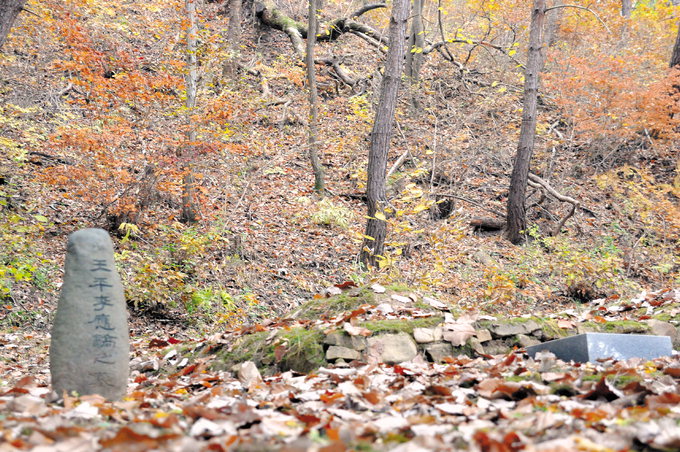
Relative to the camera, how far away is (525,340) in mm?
5355

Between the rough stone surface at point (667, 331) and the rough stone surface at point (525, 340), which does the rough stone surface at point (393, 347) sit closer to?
the rough stone surface at point (525, 340)

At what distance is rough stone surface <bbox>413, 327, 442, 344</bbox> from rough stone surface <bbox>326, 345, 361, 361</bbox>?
1.97ft

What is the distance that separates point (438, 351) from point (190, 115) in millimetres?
6757

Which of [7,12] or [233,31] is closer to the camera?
[7,12]

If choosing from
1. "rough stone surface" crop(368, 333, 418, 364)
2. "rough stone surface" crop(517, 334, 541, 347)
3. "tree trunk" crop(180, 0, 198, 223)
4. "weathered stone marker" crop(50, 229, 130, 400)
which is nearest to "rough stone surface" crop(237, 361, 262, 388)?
"weathered stone marker" crop(50, 229, 130, 400)

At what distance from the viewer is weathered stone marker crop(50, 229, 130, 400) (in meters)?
3.97

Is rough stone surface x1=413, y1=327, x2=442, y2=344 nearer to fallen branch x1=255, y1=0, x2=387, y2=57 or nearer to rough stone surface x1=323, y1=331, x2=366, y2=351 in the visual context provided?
rough stone surface x1=323, y1=331, x2=366, y2=351

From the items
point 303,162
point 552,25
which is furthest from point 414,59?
point 552,25

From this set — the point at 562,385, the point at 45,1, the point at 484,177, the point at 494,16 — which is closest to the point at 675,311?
the point at 562,385

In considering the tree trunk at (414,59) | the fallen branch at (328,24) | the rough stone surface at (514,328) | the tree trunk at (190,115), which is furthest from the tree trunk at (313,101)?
the rough stone surface at (514,328)

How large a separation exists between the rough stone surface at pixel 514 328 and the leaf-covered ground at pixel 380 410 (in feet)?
1.67

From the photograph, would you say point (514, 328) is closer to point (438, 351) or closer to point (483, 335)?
point (483, 335)

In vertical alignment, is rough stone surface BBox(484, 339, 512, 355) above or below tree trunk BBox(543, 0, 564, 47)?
below

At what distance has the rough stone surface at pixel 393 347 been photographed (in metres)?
4.80
